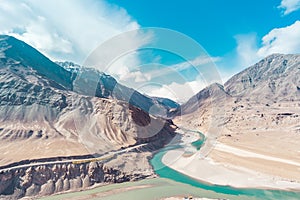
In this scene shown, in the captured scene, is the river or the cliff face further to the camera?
the cliff face

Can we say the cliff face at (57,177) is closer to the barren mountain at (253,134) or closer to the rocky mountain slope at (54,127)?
the rocky mountain slope at (54,127)

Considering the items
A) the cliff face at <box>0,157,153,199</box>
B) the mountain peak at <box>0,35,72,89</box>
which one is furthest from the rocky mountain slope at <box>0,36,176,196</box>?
the mountain peak at <box>0,35,72,89</box>

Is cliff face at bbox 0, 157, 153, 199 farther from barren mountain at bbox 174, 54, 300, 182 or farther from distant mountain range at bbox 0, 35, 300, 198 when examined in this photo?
barren mountain at bbox 174, 54, 300, 182

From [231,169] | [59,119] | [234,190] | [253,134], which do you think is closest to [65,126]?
[59,119]

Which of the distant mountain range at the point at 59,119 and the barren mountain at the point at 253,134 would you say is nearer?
the barren mountain at the point at 253,134

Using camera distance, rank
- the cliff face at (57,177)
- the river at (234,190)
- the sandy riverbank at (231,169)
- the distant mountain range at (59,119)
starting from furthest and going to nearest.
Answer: the distant mountain range at (59,119), the sandy riverbank at (231,169), the cliff face at (57,177), the river at (234,190)

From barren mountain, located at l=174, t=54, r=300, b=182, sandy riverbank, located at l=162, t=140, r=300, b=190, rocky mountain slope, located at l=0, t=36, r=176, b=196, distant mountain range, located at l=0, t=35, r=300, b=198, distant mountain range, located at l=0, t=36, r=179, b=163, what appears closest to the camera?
sandy riverbank, located at l=162, t=140, r=300, b=190

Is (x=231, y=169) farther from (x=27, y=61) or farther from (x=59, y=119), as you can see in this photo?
(x=27, y=61)

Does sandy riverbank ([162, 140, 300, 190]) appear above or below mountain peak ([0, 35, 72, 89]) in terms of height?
below

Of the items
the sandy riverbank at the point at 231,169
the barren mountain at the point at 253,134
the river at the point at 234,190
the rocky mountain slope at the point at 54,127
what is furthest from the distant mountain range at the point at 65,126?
the sandy riverbank at the point at 231,169

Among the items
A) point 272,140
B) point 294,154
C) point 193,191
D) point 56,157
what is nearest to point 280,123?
point 272,140
